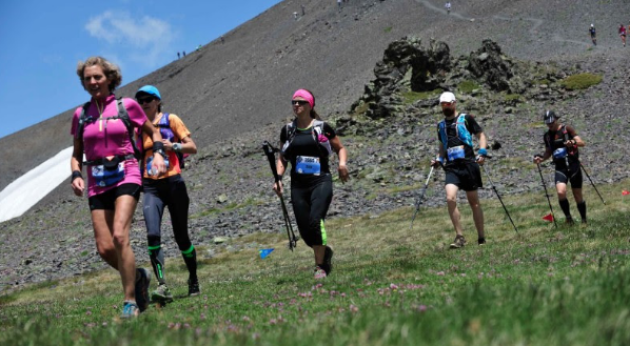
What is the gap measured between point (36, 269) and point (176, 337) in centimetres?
2766

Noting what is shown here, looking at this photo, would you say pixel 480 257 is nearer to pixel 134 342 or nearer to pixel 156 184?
pixel 156 184

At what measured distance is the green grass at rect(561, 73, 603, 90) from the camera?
48.6 metres

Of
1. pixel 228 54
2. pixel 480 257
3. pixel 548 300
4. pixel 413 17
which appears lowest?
pixel 480 257

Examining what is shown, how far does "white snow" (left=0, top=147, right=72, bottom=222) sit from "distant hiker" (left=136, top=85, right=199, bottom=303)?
3934 inches

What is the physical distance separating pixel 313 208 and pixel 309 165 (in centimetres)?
73

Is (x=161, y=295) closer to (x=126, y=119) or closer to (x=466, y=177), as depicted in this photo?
(x=126, y=119)

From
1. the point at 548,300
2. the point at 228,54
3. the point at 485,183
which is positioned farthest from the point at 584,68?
the point at 228,54

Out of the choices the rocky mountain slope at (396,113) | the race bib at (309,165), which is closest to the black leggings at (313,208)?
the race bib at (309,165)

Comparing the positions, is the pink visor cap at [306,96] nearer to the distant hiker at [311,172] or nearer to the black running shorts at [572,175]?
the distant hiker at [311,172]

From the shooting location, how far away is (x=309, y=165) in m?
10.4

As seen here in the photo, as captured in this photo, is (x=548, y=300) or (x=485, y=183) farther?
(x=485, y=183)

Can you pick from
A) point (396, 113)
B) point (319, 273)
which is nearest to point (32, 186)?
point (396, 113)

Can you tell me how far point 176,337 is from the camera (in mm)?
2938

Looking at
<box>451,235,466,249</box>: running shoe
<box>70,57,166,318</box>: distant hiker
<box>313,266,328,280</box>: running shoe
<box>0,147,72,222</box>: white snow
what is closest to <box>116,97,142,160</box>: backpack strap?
<box>70,57,166,318</box>: distant hiker
